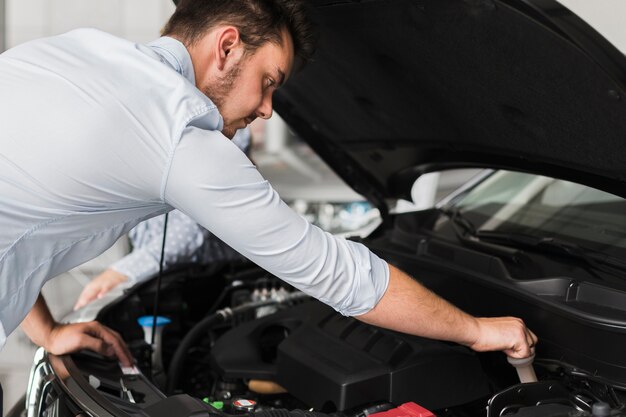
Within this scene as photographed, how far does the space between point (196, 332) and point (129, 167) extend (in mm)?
894

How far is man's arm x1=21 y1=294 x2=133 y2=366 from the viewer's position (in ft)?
6.09

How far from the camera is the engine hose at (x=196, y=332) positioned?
2.06 metres

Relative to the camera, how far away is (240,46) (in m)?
1.56

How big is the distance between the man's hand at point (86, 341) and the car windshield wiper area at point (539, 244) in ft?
3.09

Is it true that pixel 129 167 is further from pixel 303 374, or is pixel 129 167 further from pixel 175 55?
pixel 303 374

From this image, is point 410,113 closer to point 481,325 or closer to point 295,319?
point 295,319

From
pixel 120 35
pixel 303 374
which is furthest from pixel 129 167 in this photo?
pixel 120 35

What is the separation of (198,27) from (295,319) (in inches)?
33.1

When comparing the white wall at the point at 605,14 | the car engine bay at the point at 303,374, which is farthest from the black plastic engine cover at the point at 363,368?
the white wall at the point at 605,14

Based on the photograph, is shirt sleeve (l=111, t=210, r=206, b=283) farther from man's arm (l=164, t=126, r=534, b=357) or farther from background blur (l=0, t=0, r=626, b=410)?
background blur (l=0, t=0, r=626, b=410)

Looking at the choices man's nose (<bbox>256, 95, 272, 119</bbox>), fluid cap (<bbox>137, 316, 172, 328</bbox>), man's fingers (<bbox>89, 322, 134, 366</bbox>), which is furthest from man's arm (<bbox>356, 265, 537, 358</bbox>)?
fluid cap (<bbox>137, 316, 172, 328</bbox>)

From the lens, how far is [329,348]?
1.81 m

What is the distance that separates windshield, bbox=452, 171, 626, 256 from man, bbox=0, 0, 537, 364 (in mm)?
462

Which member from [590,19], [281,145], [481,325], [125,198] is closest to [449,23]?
[590,19]
